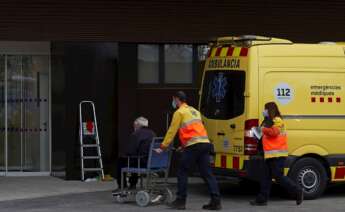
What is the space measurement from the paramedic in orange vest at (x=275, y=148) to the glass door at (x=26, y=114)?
219 inches

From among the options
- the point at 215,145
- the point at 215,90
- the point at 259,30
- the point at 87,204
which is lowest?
the point at 87,204

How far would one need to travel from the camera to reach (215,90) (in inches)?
458

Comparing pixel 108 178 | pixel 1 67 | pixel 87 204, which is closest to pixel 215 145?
pixel 87 204

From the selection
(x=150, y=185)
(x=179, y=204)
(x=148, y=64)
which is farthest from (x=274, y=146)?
(x=148, y=64)

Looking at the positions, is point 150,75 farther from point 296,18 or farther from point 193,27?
point 296,18

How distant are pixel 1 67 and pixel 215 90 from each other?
5.00 m

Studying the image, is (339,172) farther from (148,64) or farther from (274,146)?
(148,64)

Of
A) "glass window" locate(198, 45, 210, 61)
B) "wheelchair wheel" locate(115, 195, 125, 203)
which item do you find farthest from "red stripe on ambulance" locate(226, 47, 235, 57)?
"glass window" locate(198, 45, 210, 61)

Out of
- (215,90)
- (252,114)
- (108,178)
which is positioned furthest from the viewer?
(108,178)

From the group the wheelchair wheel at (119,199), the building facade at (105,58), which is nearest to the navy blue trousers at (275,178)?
the wheelchair wheel at (119,199)

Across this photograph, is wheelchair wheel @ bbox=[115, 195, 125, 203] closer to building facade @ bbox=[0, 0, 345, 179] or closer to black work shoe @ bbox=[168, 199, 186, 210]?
black work shoe @ bbox=[168, 199, 186, 210]

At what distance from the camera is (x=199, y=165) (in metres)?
10.5

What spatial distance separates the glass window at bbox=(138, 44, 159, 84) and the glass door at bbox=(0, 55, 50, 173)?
1.92 m

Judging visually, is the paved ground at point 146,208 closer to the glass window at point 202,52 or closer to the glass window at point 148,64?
the glass window at point 148,64
